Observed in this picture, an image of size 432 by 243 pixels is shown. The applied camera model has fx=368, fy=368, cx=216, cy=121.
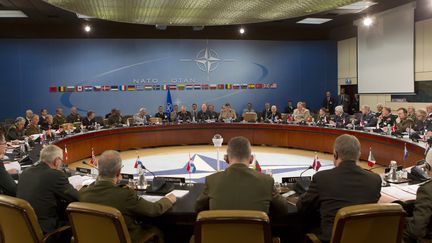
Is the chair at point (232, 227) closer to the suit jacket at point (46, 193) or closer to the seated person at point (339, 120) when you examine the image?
the suit jacket at point (46, 193)

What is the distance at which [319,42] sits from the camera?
44.8 ft

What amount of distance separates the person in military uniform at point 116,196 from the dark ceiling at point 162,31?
806 cm

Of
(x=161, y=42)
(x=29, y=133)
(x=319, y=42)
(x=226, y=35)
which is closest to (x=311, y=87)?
(x=319, y=42)

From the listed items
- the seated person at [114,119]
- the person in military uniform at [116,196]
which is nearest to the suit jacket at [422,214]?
the person in military uniform at [116,196]

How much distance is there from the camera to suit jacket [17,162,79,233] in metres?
2.60

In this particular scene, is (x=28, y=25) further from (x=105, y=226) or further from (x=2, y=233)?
(x=105, y=226)

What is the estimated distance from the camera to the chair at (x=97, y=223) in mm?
1938

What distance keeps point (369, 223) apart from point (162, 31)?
37.0ft

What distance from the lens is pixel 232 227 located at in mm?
1789

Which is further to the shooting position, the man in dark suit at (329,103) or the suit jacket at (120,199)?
the man in dark suit at (329,103)

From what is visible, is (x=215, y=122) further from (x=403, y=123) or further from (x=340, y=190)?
(x=340, y=190)

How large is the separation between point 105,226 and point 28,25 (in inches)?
444

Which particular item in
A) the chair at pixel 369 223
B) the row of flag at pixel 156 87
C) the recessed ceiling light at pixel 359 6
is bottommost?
the chair at pixel 369 223

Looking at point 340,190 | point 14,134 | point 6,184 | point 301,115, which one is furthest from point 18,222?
point 301,115
